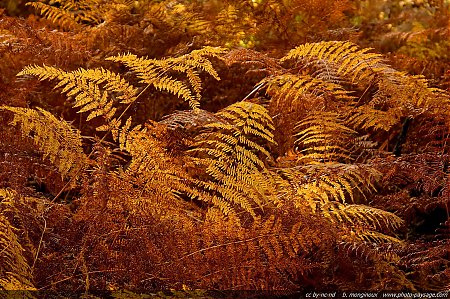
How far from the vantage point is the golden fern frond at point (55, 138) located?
2076 millimetres

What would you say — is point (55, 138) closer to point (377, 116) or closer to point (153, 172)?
point (153, 172)

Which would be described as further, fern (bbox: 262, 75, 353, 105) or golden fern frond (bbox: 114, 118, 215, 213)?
fern (bbox: 262, 75, 353, 105)

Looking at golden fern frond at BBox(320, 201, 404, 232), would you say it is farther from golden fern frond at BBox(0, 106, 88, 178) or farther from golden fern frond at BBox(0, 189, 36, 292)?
golden fern frond at BBox(0, 189, 36, 292)

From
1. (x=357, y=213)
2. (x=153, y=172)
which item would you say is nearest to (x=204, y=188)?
(x=153, y=172)

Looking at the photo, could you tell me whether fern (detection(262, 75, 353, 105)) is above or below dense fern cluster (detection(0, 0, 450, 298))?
above

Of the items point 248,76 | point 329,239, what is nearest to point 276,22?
point 248,76

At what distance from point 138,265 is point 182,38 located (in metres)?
1.97

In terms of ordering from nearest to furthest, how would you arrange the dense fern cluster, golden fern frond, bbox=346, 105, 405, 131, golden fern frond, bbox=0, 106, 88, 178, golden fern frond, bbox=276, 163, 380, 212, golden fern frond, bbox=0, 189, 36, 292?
golden fern frond, bbox=0, 189, 36, 292
the dense fern cluster
golden fern frond, bbox=0, 106, 88, 178
golden fern frond, bbox=276, 163, 380, 212
golden fern frond, bbox=346, 105, 405, 131

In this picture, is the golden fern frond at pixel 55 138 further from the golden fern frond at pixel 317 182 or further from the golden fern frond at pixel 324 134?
the golden fern frond at pixel 324 134

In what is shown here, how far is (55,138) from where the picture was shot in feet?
6.98

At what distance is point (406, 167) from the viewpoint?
229cm

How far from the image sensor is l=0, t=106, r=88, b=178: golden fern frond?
2.08 meters

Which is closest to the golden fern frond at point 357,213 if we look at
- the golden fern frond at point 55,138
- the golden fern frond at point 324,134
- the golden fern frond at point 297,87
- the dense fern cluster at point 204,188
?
the dense fern cluster at point 204,188

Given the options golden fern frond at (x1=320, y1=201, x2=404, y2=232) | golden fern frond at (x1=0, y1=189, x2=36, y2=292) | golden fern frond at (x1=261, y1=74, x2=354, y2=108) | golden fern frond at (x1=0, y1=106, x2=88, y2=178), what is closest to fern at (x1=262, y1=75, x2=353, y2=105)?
golden fern frond at (x1=261, y1=74, x2=354, y2=108)
